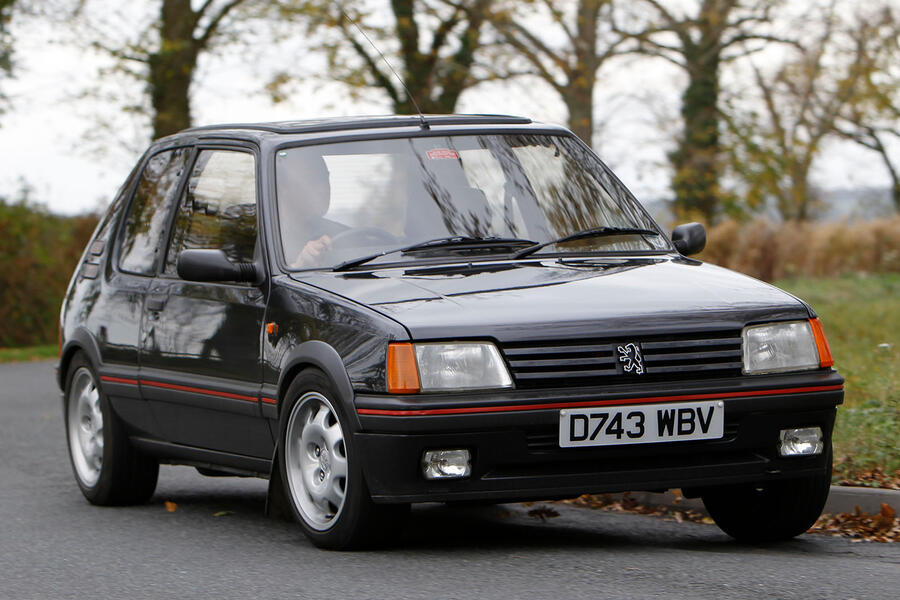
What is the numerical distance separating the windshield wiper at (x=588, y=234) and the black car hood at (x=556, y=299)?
0.15 m

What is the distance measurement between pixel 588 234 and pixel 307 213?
124 centimetres

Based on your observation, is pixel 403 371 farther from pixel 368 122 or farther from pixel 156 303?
pixel 156 303

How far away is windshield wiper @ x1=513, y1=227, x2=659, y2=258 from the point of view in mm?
6648

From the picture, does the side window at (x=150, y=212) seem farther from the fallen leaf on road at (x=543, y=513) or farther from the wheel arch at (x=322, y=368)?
the fallen leaf on road at (x=543, y=513)

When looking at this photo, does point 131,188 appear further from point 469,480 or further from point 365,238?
point 469,480

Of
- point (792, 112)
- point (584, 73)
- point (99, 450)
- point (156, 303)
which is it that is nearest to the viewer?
point (156, 303)

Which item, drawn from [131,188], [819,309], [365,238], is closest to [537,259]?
[365,238]

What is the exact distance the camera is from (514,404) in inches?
220

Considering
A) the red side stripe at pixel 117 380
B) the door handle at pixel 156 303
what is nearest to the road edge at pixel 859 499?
the door handle at pixel 156 303

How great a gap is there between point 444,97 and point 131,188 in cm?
1719

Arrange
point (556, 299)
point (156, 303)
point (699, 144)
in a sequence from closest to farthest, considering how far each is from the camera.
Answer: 1. point (556, 299)
2. point (156, 303)
3. point (699, 144)

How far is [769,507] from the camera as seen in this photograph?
6.40 m

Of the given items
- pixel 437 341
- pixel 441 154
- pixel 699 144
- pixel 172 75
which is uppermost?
pixel 172 75

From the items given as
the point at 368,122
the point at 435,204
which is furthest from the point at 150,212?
the point at 435,204
